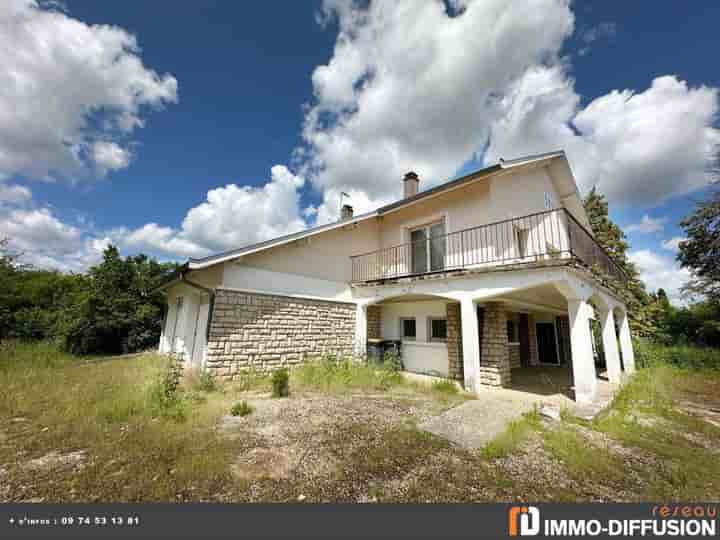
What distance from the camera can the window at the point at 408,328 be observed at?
9.99 meters

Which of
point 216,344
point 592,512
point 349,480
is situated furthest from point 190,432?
point 592,512

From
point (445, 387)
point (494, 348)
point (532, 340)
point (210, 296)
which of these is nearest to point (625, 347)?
point (532, 340)

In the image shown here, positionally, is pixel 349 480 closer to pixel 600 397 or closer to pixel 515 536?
pixel 515 536

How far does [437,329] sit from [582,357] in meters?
4.10

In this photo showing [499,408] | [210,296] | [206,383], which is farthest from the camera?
[210,296]

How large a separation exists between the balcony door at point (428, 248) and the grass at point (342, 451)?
4131 mm

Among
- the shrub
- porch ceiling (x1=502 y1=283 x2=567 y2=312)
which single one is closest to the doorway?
porch ceiling (x1=502 y1=283 x2=567 y2=312)

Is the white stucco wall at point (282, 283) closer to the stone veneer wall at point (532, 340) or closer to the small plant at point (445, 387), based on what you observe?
the small plant at point (445, 387)

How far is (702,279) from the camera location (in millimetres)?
13914

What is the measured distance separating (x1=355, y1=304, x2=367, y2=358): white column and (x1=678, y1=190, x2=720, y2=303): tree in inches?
658

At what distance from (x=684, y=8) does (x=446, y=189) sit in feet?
18.3

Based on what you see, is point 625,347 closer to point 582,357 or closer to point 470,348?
point 582,357

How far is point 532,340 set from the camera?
1259cm

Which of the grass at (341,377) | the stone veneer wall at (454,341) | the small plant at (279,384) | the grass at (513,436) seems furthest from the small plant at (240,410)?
the stone veneer wall at (454,341)
